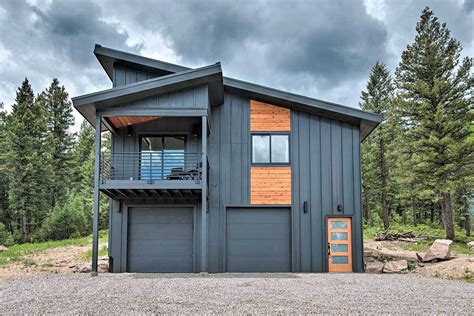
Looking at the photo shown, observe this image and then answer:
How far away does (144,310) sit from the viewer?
5.71 metres

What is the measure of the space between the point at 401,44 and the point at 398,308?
22627mm

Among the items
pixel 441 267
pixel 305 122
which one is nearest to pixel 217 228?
pixel 305 122

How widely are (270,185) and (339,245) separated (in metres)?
2.61

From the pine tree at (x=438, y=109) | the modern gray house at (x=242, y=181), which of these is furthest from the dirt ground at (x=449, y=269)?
the pine tree at (x=438, y=109)

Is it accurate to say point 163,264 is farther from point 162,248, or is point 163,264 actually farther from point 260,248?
point 260,248

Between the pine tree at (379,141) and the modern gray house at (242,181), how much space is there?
49.0 ft

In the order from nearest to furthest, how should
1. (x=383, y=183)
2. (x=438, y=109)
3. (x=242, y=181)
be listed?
(x=242, y=181) → (x=438, y=109) → (x=383, y=183)

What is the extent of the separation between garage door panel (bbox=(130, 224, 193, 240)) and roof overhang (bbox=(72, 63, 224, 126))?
356 cm

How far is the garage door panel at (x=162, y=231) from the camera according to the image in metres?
11.1

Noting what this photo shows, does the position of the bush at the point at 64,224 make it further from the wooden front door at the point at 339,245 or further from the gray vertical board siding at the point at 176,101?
the wooden front door at the point at 339,245

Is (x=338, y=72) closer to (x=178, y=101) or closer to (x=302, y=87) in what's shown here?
(x=302, y=87)

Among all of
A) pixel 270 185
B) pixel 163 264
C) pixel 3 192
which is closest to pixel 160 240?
pixel 163 264

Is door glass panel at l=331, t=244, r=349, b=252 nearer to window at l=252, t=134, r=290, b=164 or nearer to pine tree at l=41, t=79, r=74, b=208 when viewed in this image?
window at l=252, t=134, r=290, b=164

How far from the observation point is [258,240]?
1115 cm
